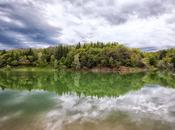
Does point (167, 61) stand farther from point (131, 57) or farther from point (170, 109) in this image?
point (170, 109)

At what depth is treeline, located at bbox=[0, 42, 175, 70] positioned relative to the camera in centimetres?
11744

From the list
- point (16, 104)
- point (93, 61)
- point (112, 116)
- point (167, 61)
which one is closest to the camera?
point (112, 116)

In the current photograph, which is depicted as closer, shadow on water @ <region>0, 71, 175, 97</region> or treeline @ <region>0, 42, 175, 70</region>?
shadow on water @ <region>0, 71, 175, 97</region>

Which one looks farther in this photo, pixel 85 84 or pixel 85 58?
pixel 85 58

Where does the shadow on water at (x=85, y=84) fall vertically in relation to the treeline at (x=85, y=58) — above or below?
below

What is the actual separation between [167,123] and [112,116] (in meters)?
4.88

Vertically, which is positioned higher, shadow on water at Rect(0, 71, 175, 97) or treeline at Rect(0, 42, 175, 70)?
treeline at Rect(0, 42, 175, 70)

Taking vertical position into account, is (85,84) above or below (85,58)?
below

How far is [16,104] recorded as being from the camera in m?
26.2

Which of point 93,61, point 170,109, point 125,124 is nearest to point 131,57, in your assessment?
point 93,61

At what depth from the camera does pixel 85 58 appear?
118625 mm

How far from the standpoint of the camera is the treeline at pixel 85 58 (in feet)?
385

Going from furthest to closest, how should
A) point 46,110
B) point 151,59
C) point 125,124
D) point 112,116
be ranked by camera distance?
point 151,59 < point 46,110 < point 112,116 < point 125,124

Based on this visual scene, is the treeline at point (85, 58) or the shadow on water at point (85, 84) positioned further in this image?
the treeline at point (85, 58)
